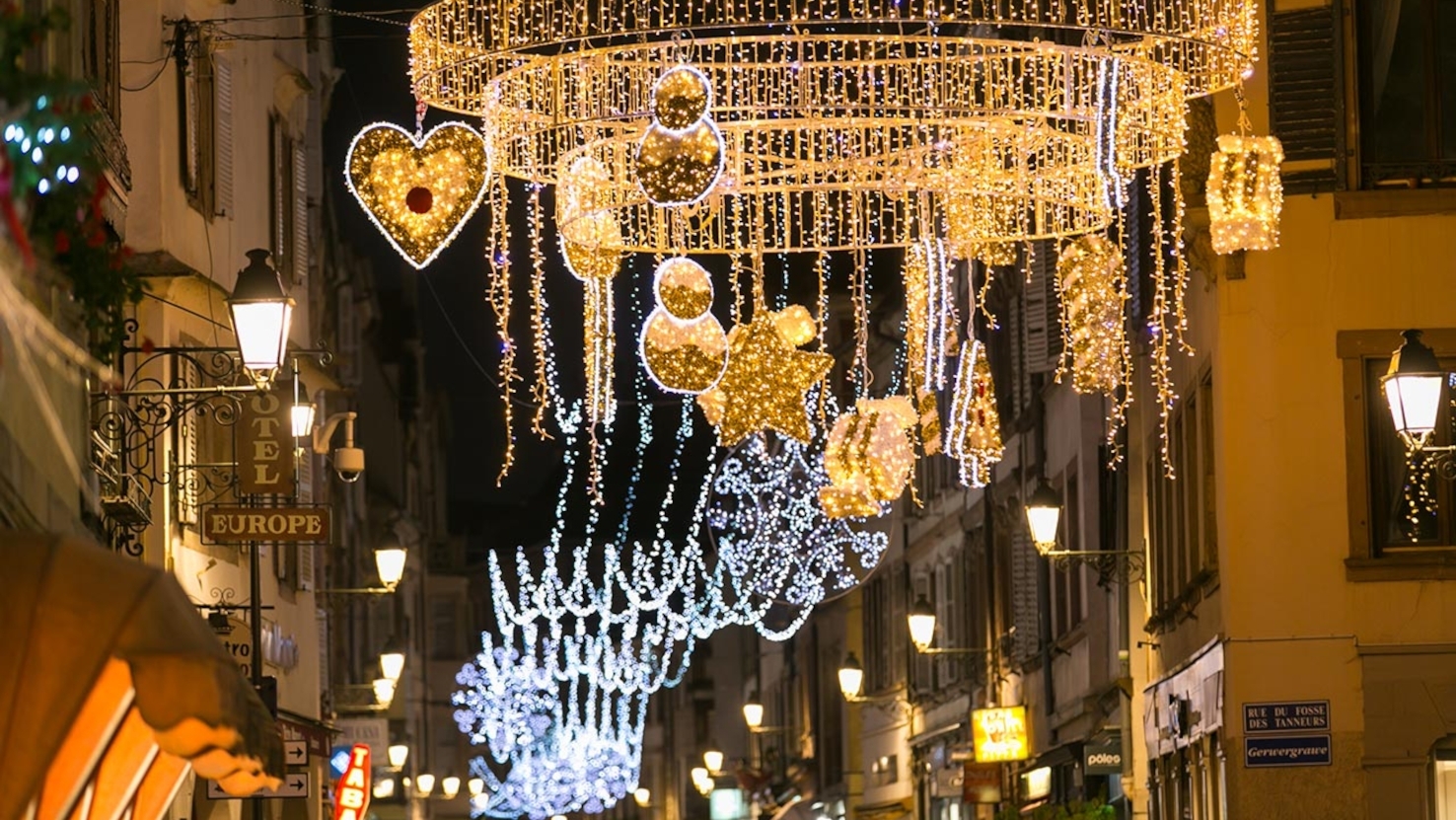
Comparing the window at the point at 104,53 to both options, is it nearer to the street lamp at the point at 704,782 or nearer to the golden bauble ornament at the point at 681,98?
the golden bauble ornament at the point at 681,98

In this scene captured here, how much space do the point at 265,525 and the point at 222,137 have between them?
6902 mm

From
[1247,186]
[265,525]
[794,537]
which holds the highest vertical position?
[794,537]

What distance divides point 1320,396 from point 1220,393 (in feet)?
2.64

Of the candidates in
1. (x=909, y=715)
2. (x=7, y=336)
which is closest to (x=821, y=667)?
(x=909, y=715)

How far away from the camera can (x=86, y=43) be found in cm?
1689

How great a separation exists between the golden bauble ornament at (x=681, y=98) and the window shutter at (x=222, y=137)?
402 inches

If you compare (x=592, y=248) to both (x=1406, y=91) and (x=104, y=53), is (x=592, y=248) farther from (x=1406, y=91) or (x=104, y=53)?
(x=1406, y=91)

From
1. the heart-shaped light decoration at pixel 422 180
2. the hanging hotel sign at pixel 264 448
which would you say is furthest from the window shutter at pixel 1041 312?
the heart-shaped light decoration at pixel 422 180

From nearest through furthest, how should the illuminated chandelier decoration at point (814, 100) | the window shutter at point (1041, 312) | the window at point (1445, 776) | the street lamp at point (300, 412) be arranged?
1. the illuminated chandelier decoration at point (814, 100)
2. the street lamp at point (300, 412)
3. the window at point (1445, 776)
4. the window shutter at point (1041, 312)

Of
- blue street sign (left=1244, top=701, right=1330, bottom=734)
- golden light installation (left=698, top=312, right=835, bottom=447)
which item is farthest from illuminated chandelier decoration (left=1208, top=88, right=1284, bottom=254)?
blue street sign (left=1244, top=701, right=1330, bottom=734)

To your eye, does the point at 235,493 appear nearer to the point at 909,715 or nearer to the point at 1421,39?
the point at 1421,39

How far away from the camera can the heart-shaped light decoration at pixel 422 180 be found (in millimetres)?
15805

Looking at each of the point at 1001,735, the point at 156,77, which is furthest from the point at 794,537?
the point at 156,77

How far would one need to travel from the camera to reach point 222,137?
2405 centimetres
